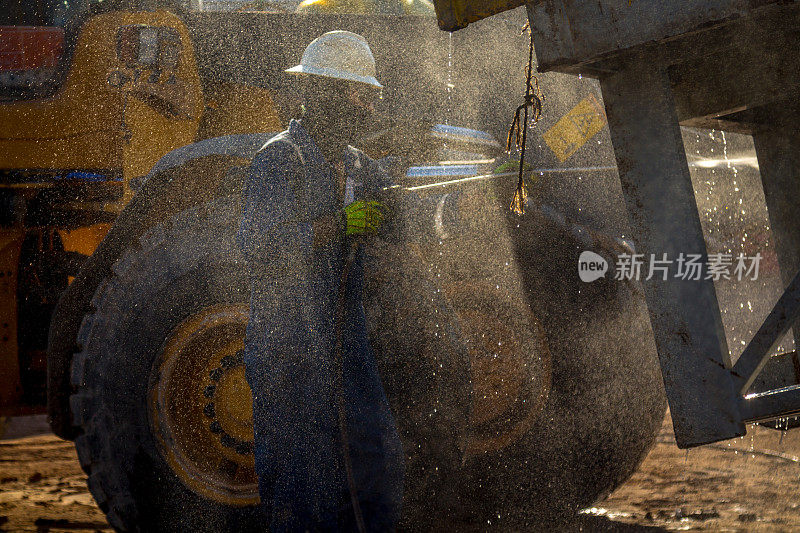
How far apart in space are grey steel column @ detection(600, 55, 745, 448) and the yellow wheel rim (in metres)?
1.67

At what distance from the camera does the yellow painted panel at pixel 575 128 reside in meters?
4.09

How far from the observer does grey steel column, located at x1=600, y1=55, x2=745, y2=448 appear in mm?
1984

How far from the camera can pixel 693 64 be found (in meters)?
2.28

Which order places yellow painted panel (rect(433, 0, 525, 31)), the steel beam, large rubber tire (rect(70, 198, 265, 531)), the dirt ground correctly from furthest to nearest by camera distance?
the dirt ground < large rubber tire (rect(70, 198, 265, 531)) < yellow painted panel (rect(433, 0, 525, 31)) < the steel beam

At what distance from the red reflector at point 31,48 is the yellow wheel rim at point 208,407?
7.56ft

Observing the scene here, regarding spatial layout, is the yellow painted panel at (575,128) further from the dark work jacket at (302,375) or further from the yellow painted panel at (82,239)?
the yellow painted panel at (82,239)

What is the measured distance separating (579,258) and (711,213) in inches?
75.8

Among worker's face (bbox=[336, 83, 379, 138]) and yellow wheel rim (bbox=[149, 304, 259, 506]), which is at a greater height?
worker's face (bbox=[336, 83, 379, 138])

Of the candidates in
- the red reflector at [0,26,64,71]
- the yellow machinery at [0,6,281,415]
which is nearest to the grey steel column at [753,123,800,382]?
the yellow machinery at [0,6,281,415]

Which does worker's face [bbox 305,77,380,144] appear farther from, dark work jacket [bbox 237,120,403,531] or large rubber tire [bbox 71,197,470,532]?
large rubber tire [bbox 71,197,470,532]

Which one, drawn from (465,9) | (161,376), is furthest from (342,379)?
(465,9)

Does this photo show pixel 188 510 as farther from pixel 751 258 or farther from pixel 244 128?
pixel 751 258

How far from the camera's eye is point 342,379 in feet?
8.48

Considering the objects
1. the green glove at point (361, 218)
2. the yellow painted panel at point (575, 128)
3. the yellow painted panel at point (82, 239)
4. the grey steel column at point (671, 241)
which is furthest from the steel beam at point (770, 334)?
the yellow painted panel at point (82, 239)
